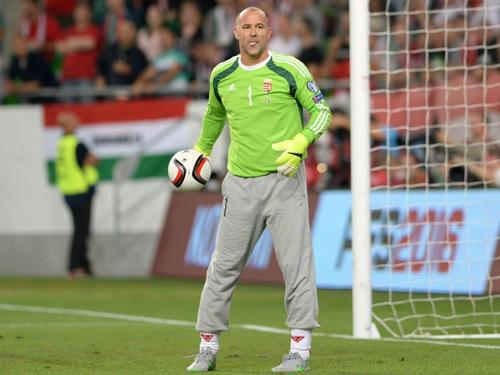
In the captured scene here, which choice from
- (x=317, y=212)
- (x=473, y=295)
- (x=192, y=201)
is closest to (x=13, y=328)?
(x=473, y=295)

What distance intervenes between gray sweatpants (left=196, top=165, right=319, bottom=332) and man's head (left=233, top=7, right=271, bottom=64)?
0.82 meters

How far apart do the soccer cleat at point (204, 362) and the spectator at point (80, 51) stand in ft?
44.5

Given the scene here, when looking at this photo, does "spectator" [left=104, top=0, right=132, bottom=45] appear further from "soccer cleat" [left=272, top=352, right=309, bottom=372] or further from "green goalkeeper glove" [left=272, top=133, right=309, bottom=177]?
"soccer cleat" [left=272, top=352, right=309, bottom=372]

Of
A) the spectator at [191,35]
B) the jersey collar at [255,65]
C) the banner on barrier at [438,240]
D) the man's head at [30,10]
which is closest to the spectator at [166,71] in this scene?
the spectator at [191,35]

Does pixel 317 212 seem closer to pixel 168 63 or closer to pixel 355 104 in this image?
pixel 168 63

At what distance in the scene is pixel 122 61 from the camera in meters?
21.4

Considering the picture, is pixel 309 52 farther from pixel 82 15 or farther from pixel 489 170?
pixel 82 15

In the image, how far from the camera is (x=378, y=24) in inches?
754

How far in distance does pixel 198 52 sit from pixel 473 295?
7706 mm

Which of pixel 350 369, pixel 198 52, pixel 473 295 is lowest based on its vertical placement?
pixel 473 295

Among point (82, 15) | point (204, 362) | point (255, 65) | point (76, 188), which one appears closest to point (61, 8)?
point (82, 15)

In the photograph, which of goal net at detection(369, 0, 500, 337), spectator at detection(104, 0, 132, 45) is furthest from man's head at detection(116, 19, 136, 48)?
goal net at detection(369, 0, 500, 337)

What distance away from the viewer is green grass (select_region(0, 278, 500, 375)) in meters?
8.98

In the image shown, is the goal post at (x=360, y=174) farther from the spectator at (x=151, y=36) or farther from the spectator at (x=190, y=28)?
the spectator at (x=151, y=36)
